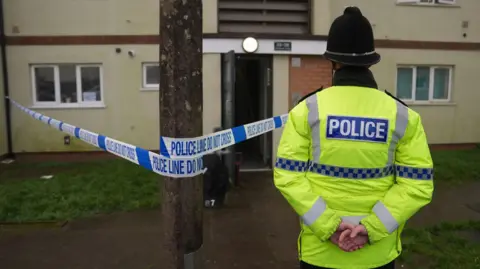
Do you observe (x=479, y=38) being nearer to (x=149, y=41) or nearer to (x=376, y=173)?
(x=149, y=41)

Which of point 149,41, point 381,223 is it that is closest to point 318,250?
point 381,223

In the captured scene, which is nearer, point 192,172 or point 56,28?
point 192,172

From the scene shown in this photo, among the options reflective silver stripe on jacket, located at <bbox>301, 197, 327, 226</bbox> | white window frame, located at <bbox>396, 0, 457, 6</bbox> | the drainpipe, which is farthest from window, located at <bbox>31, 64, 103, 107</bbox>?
reflective silver stripe on jacket, located at <bbox>301, 197, 327, 226</bbox>

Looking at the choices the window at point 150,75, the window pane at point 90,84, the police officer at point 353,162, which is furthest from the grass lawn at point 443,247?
the window pane at point 90,84

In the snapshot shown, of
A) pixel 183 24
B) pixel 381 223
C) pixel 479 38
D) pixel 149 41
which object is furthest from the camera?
pixel 479 38

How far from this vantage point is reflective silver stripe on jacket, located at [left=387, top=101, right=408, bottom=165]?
6.87ft

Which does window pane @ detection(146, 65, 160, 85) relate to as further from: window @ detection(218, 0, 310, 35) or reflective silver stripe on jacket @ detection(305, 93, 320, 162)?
reflective silver stripe on jacket @ detection(305, 93, 320, 162)

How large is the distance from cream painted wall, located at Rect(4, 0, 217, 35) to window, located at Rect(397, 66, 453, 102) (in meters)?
6.10

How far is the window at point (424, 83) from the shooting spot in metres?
11.2

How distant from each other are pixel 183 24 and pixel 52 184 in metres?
5.82

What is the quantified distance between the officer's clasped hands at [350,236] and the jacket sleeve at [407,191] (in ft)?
0.11

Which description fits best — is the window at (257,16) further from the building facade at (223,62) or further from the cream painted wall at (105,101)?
the cream painted wall at (105,101)

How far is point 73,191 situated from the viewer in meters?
7.18

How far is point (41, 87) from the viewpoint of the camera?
10.4m
